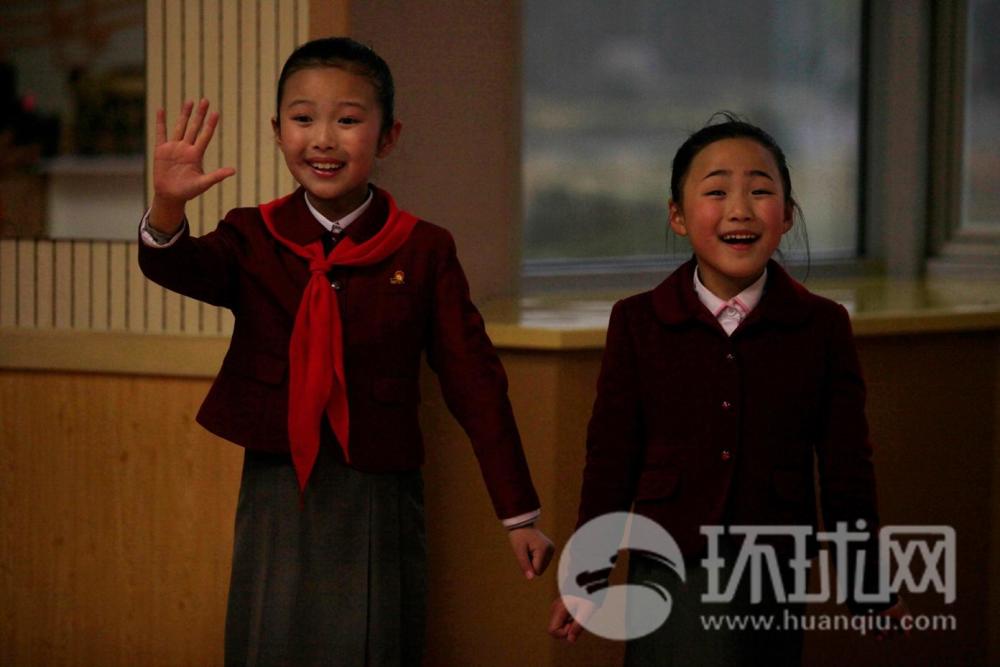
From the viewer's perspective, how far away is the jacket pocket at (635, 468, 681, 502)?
85.9 inches

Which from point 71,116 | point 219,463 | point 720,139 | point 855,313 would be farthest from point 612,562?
point 71,116

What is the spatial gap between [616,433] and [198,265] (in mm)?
677

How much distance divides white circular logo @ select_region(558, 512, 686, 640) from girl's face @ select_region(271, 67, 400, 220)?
2.15ft

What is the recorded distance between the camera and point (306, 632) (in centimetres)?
234

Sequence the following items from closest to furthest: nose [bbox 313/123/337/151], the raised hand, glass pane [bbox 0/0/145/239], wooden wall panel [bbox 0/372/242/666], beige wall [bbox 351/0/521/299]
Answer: the raised hand
nose [bbox 313/123/337/151]
wooden wall panel [bbox 0/372/242/666]
beige wall [bbox 351/0/521/299]
glass pane [bbox 0/0/145/239]

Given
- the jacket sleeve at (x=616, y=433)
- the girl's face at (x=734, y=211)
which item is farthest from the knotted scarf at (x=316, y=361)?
the girl's face at (x=734, y=211)

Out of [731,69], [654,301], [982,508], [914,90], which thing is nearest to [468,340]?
[654,301]

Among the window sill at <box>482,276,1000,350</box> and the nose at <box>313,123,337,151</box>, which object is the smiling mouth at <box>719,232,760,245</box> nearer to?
the nose at <box>313,123,337,151</box>

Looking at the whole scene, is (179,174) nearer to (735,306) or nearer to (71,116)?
(735,306)

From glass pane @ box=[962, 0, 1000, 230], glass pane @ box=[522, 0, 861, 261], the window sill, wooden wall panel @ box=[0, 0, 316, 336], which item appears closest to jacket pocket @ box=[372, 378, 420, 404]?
the window sill

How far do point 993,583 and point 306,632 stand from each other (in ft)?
6.38

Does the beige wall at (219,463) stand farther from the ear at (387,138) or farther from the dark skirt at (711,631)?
the dark skirt at (711,631)

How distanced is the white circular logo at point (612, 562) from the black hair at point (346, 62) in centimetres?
72

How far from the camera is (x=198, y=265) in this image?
2229mm
